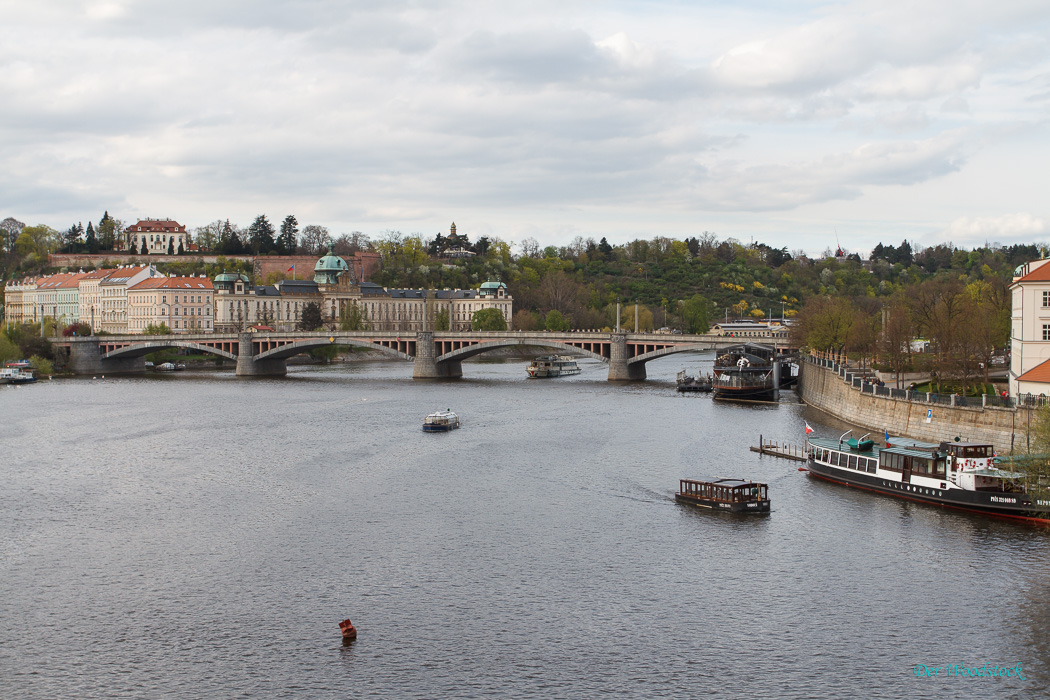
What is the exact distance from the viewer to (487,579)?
32500 millimetres

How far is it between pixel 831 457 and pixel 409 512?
1840 cm

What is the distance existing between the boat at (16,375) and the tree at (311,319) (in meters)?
50.2

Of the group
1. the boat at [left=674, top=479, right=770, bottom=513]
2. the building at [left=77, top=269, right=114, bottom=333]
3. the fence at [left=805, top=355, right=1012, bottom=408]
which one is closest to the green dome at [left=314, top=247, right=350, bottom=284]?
the building at [left=77, top=269, right=114, bottom=333]

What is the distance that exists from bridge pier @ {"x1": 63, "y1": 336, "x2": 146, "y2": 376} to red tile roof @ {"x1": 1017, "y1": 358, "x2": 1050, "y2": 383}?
96.0 metres

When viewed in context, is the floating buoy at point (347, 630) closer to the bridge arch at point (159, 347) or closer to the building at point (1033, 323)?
the building at point (1033, 323)

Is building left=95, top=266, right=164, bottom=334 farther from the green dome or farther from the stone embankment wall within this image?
the stone embankment wall

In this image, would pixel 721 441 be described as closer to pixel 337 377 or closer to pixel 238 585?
pixel 238 585

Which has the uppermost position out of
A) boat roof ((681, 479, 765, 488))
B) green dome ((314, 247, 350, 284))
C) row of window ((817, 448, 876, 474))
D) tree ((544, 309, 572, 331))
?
green dome ((314, 247, 350, 284))

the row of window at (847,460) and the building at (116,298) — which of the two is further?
the building at (116,298)

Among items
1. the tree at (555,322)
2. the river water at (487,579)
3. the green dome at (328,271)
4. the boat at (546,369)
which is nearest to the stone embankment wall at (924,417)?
the river water at (487,579)

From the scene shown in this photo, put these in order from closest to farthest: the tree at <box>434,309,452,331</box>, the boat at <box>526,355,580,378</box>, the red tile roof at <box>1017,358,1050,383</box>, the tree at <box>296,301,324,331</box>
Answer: the red tile roof at <box>1017,358,1050,383</box>, the boat at <box>526,355,580,378</box>, the tree at <box>296,301,324,331</box>, the tree at <box>434,309,452,331</box>

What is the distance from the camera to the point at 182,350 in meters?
137

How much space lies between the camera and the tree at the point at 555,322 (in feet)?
504

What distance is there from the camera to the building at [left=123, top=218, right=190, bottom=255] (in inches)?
7534
